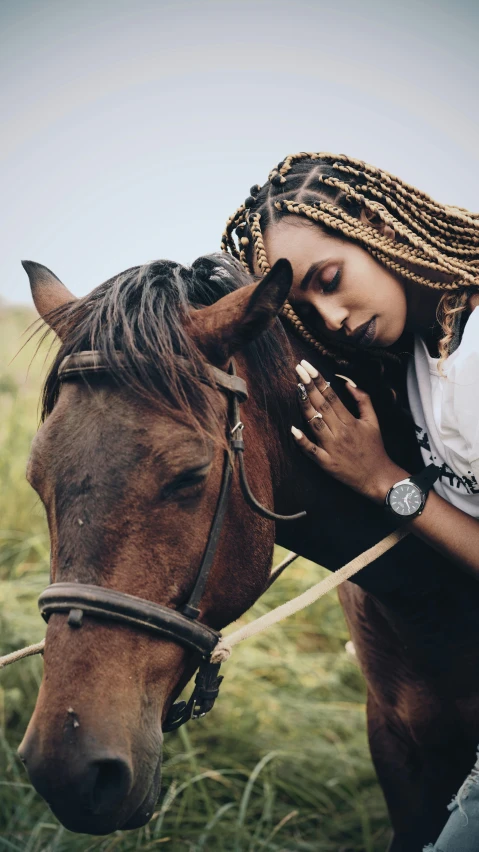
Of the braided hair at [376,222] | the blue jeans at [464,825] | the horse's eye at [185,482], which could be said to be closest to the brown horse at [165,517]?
the horse's eye at [185,482]

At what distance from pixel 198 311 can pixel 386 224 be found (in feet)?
2.04

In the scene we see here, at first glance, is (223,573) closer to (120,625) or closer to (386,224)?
(120,625)

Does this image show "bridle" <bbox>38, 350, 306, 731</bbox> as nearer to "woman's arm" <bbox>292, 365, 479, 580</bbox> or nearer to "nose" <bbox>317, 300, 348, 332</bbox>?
"woman's arm" <bbox>292, 365, 479, 580</bbox>

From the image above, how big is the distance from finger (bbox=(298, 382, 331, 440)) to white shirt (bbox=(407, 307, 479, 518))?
293 mm

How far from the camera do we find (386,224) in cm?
Result: 187

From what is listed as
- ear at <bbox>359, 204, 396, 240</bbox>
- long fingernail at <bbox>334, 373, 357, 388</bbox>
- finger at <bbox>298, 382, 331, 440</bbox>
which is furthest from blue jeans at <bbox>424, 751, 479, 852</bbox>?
ear at <bbox>359, 204, 396, 240</bbox>

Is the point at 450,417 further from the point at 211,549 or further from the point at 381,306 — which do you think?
the point at 211,549

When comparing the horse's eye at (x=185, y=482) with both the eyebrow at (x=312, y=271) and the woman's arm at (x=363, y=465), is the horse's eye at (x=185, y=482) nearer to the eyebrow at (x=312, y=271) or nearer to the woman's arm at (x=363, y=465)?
the woman's arm at (x=363, y=465)

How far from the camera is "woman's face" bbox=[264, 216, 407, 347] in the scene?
71.9 inches

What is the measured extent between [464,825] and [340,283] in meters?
1.36

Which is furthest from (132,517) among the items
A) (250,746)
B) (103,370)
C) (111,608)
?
(250,746)

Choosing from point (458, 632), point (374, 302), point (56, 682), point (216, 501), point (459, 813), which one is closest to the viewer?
point (56, 682)

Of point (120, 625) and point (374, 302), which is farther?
point (374, 302)

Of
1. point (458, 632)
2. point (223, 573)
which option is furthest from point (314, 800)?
point (223, 573)
